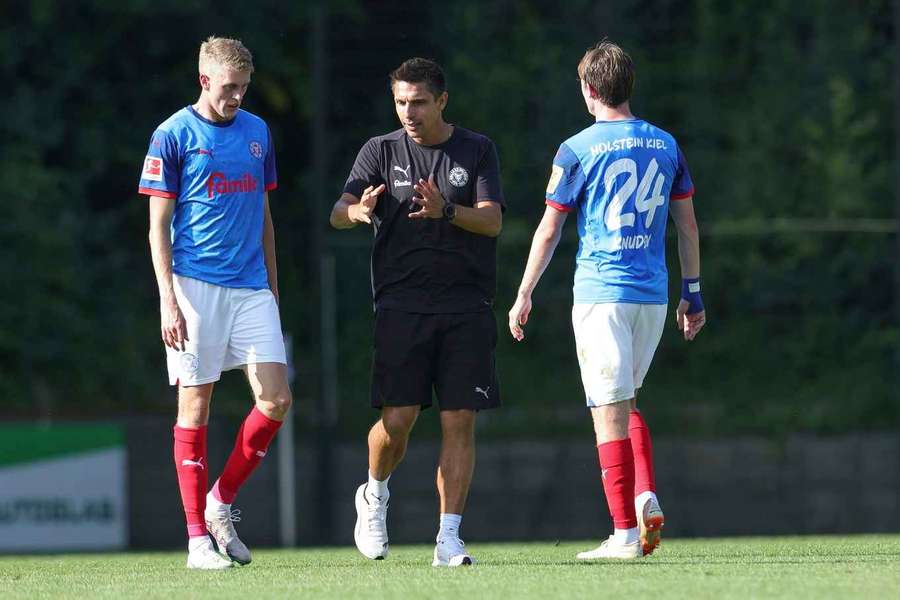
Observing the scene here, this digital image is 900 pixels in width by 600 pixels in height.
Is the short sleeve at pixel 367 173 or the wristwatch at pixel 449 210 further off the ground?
the short sleeve at pixel 367 173

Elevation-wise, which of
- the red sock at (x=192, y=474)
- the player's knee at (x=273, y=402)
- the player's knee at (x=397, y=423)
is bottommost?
the red sock at (x=192, y=474)

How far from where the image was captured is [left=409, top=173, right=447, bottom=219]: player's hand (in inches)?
242

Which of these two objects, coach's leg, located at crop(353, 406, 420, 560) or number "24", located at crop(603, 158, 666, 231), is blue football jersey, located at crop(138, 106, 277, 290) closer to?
coach's leg, located at crop(353, 406, 420, 560)

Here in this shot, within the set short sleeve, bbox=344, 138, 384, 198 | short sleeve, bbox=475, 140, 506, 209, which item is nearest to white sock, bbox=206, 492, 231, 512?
short sleeve, bbox=344, 138, 384, 198

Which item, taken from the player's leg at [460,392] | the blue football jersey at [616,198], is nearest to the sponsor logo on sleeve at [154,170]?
the player's leg at [460,392]

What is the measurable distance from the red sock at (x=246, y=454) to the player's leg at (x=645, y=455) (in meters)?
1.37

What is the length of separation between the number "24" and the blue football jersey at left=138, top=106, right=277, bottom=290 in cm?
130

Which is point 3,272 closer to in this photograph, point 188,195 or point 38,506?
point 38,506

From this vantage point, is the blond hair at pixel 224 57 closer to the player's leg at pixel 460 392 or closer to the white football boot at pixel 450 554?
the player's leg at pixel 460 392

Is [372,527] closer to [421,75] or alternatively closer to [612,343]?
[612,343]

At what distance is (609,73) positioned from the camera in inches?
249

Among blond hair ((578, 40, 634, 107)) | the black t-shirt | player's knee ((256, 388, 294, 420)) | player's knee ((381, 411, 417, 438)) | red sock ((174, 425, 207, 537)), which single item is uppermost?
blond hair ((578, 40, 634, 107))

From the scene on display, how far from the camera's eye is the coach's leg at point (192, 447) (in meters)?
6.34

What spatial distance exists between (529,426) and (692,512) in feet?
4.40
